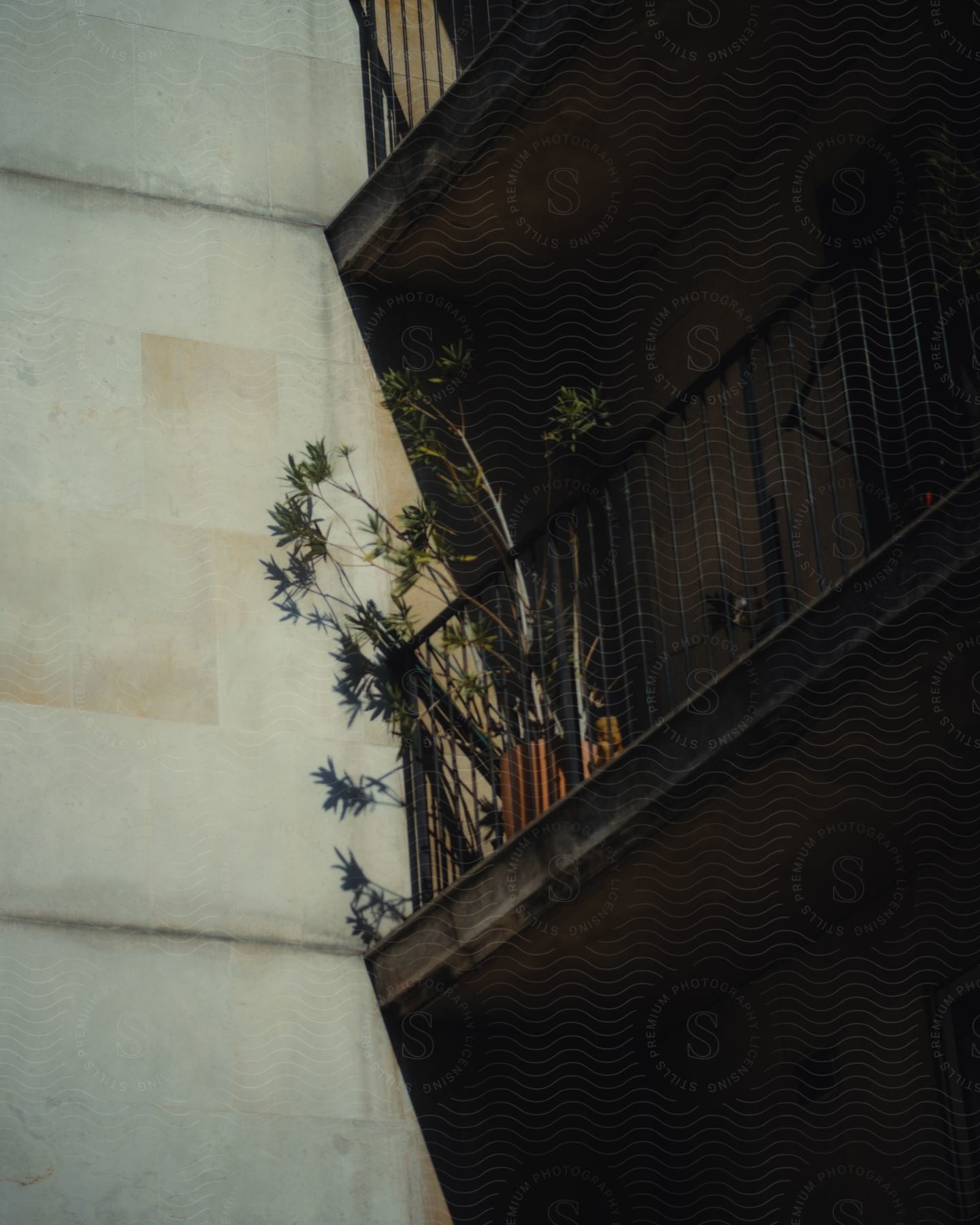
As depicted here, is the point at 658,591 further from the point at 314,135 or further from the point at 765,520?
the point at 314,135

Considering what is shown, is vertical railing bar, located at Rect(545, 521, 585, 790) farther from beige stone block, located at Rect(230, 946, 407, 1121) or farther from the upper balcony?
beige stone block, located at Rect(230, 946, 407, 1121)

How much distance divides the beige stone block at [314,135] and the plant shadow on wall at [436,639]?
109 centimetres

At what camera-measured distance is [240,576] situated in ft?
30.5

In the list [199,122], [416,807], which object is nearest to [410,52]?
[199,122]

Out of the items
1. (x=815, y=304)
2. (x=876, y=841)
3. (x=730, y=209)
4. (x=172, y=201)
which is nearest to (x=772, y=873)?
(x=876, y=841)

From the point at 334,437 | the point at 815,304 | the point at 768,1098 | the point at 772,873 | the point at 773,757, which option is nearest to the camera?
the point at 773,757

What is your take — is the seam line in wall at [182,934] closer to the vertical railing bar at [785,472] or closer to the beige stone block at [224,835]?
the beige stone block at [224,835]

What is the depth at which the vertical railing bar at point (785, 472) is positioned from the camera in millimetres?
8117

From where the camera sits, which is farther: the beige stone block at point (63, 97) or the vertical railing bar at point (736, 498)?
the beige stone block at point (63, 97)

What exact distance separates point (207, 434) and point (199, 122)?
64.1 inches

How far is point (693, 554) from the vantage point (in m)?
9.66

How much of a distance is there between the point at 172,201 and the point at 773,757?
163 inches

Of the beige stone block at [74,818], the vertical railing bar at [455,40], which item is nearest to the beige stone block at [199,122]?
the vertical railing bar at [455,40]

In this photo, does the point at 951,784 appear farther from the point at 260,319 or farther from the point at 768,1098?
the point at 260,319
